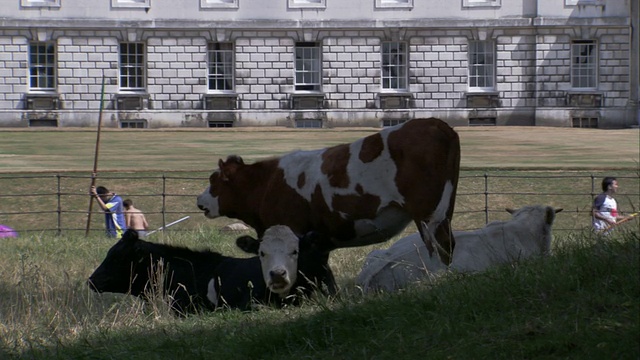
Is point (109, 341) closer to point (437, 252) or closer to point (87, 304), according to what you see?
point (87, 304)

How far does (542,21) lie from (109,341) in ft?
146

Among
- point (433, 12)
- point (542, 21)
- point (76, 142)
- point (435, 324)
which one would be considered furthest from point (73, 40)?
point (435, 324)

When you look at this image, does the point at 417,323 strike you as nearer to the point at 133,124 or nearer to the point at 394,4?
the point at 133,124

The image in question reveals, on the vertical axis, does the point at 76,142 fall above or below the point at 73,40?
below

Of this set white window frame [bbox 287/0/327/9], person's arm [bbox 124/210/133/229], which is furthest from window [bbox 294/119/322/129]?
person's arm [bbox 124/210/133/229]

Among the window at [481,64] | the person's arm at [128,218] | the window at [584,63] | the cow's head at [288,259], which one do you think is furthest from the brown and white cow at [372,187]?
the window at [584,63]

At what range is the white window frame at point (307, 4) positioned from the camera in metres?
50.2

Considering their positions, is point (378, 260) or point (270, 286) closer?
point (270, 286)

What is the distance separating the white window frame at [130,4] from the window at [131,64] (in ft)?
5.23

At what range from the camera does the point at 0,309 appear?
8.95 meters

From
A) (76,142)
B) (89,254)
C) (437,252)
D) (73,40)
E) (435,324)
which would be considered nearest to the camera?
(435,324)

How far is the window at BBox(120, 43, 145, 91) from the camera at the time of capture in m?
49.8

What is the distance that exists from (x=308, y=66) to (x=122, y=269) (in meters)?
41.9

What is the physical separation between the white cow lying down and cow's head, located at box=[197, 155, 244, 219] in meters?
1.35
